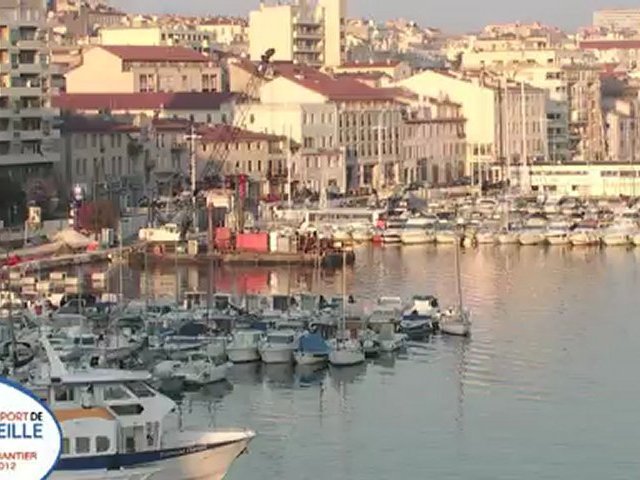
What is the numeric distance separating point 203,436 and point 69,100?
18.0m

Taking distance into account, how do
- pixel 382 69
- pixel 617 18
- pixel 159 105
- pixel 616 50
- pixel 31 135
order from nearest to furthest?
1. pixel 31 135
2. pixel 159 105
3. pixel 382 69
4. pixel 616 50
5. pixel 617 18

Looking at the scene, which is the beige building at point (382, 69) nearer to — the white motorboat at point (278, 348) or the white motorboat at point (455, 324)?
the white motorboat at point (455, 324)

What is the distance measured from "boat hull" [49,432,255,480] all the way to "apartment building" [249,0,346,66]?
23.9 metres

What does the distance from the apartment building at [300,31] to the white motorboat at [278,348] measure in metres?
19.9

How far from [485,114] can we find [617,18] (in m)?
45.8

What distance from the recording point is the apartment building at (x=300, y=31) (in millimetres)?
30828

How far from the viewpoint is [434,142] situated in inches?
1047

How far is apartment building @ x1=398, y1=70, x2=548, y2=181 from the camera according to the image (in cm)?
2725

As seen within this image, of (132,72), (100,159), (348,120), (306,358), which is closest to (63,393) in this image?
(306,358)

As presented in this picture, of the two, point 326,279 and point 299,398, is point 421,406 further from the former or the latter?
point 326,279

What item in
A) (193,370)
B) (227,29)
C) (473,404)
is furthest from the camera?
(227,29)

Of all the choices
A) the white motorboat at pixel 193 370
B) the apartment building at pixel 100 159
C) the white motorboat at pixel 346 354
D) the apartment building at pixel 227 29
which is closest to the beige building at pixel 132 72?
the apartment building at pixel 100 159

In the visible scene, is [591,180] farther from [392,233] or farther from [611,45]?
[611,45]

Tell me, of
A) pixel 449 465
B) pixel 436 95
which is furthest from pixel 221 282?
pixel 436 95
